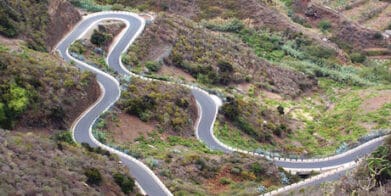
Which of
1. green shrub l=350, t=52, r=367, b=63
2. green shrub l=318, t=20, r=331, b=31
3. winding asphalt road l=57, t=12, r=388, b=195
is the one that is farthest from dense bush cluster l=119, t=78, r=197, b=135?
green shrub l=318, t=20, r=331, b=31

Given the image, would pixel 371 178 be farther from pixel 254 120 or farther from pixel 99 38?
pixel 99 38

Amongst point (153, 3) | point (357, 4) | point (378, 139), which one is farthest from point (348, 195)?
point (357, 4)

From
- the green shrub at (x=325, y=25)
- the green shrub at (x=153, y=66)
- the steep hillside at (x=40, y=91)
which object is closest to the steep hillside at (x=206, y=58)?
the green shrub at (x=153, y=66)

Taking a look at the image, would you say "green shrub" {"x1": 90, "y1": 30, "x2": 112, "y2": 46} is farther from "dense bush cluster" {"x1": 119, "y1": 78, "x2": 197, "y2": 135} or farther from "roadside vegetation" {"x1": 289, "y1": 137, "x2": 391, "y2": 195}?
"roadside vegetation" {"x1": 289, "y1": 137, "x2": 391, "y2": 195}

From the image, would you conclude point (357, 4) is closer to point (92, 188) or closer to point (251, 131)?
point (251, 131)

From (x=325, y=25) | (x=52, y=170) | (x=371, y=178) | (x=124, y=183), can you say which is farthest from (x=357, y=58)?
(x=52, y=170)

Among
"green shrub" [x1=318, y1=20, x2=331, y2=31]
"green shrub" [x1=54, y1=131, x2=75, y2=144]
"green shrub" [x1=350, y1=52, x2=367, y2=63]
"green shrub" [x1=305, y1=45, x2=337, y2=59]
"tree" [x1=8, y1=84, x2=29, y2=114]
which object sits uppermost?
"tree" [x1=8, y1=84, x2=29, y2=114]

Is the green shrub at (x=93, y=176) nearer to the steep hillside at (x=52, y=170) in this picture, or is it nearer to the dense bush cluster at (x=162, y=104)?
the steep hillside at (x=52, y=170)
